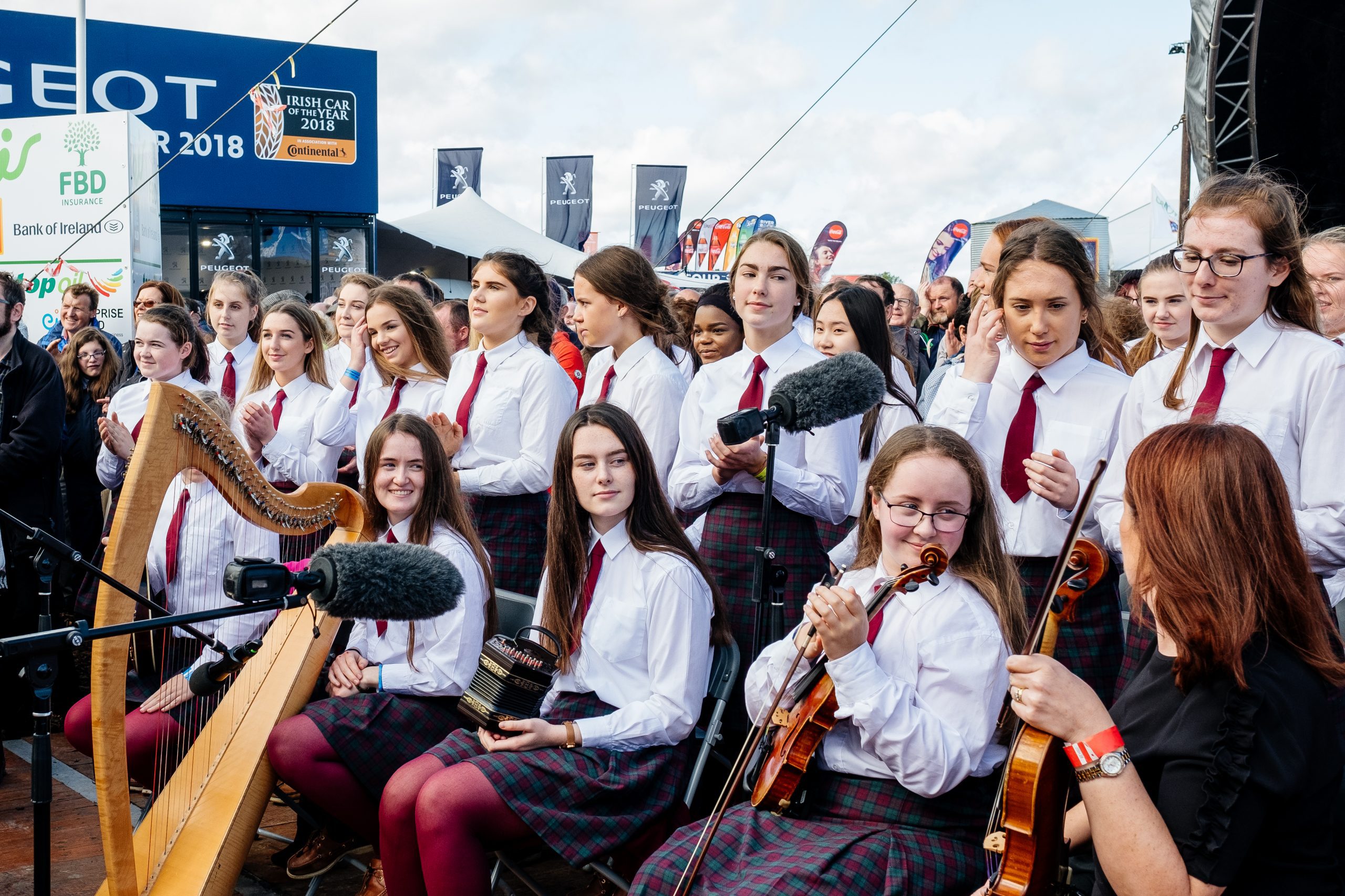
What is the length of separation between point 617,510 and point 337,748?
0.99 metres

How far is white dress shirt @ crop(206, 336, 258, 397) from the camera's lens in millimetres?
5836

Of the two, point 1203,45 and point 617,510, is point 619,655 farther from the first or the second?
point 1203,45

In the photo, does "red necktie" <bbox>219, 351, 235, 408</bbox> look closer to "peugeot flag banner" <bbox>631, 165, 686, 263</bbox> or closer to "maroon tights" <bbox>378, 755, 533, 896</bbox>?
"maroon tights" <bbox>378, 755, 533, 896</bbox>

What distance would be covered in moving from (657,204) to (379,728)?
20.9 m

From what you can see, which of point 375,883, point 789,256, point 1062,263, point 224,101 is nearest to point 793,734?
point 375,883

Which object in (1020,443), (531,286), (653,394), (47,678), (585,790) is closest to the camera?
(47,678)

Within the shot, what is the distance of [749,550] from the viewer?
11.3 ft

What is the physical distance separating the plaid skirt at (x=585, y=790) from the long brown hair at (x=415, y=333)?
7.81ft

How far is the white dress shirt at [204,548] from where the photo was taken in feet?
12.1

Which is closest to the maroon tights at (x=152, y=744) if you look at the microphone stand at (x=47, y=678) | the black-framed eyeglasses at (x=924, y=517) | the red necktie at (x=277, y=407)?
the microphone stand at (x=47, y=678)

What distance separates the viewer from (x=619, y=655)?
113 inches

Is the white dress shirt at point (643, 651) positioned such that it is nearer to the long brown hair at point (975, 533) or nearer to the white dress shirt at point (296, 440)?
the long brown hair at point (975, 533)

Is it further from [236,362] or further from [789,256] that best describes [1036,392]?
[236,362]

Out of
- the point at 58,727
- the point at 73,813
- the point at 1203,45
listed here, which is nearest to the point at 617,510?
the point at 73,813
